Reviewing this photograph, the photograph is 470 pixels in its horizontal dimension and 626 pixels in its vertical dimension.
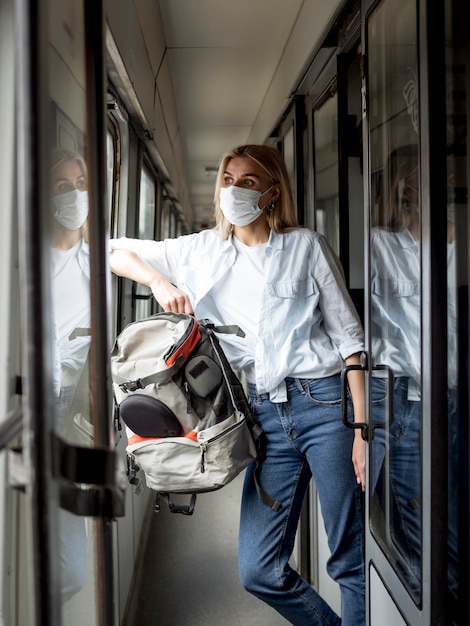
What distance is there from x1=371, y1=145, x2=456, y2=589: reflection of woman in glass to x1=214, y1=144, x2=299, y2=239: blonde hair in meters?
0.38

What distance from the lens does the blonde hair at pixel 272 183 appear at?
89.4 inches

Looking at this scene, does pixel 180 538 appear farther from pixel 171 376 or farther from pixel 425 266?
pixel 425 266

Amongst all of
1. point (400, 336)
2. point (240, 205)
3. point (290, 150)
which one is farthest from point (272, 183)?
point (290, 150)

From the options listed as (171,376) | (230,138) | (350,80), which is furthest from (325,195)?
(230,138)

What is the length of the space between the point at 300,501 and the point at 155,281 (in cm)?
87

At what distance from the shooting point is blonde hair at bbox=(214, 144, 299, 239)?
2.27m

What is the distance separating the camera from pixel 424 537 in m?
1.50

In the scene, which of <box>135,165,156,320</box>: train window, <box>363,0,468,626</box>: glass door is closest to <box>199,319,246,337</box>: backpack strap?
<box>363,0,468,626</box>: glass door

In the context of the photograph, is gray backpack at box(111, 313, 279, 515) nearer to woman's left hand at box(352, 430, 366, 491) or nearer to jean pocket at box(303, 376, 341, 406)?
jean pocket at box(303, 376, 341, 406)

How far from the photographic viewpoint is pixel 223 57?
173 inches

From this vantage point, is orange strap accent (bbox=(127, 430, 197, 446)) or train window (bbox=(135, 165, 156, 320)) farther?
train window (bbox=(135, 165, 156, 320))

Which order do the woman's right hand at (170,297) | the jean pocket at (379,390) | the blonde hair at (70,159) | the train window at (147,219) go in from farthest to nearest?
the train window at (147,219) < the woman's right hand at (170,297) < the jean pocket at (379,390) < the blonde hair at (70,159)

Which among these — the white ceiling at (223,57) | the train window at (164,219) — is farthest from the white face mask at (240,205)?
the train window at (164,219)

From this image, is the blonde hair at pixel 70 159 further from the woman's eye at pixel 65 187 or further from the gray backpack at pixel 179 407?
the gray backpack at pixel 179 407
